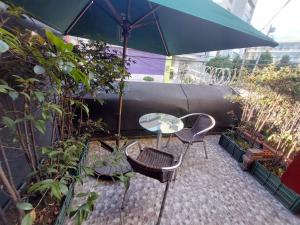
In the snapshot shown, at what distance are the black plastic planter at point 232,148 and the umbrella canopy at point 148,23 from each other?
209cm

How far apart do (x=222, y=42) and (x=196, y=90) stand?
6.74ft

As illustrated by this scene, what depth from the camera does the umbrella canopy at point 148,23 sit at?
160 cm

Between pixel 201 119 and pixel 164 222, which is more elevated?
pixel 201 119

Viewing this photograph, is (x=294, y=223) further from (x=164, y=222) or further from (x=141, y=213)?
(x=141, y=213)

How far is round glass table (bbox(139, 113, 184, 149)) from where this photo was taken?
267cm

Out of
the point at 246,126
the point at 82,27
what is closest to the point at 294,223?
the point at 246,126

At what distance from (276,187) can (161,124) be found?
1.98 m

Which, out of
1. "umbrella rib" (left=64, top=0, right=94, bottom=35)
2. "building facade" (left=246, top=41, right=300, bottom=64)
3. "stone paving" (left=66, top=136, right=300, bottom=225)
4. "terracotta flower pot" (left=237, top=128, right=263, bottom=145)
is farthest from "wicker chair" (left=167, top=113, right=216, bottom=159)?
"umbrella rib" (left=64, top=0, right=94, bottom=35)

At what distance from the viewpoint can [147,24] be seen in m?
2.49

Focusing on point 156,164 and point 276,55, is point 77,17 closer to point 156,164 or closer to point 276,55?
point 156,164

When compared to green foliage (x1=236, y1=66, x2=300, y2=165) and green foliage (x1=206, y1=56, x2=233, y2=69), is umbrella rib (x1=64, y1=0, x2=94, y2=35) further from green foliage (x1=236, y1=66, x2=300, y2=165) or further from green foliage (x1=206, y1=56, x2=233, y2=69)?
green foliage (x1=206, y1=56, x2=233, y2=69)

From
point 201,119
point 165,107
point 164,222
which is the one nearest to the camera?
point 164,222

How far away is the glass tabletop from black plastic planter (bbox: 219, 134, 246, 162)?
1.44m

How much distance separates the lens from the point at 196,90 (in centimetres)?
419
